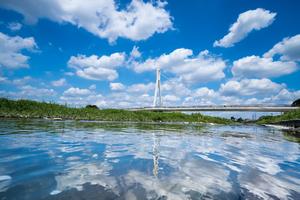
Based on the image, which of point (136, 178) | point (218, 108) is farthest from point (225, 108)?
point (136, 178)

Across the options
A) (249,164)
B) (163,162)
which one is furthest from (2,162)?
(249,164)

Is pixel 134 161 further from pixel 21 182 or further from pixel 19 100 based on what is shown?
pixel 19 100

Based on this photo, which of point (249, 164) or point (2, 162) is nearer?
point (2, 162)

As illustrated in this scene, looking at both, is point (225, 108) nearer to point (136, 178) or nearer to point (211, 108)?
point (211, 108)

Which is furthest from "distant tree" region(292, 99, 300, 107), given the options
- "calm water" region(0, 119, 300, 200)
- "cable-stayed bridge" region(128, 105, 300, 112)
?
"calm water" region(0, 119, 300, 200)

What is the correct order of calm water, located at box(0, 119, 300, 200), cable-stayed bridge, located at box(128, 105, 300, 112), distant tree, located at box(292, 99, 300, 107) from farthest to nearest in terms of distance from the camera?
cable-stayed bridge, located at box(128, 105, 300, 112)
distant tree, located at box(292, 99, 300, 107)
calm water, located at box(0, 119, 300, 200)

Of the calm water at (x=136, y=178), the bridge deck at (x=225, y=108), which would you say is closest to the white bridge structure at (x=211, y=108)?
the bridge deck at (x=225, y=108)

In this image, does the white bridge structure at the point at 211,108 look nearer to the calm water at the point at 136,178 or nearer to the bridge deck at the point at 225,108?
the bridge deck at the point at 225,108

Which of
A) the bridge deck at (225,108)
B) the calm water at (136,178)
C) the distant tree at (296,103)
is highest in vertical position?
the distant tree at (296,103)

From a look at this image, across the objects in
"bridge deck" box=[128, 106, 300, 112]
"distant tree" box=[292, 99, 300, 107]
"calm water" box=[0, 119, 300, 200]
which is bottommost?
"calm water" box=[0, 119, 300, 200]

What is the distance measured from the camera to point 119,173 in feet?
13.5

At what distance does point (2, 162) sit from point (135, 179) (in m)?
2.69

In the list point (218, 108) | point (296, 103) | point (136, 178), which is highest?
point (296, 103)

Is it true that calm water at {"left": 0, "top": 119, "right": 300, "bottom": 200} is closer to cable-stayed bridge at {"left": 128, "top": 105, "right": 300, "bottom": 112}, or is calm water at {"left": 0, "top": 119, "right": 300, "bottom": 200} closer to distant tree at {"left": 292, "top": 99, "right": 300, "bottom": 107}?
cable-stayed bridge at {"left": 128, "top": 105, "right": 300, "bottom": 112}
